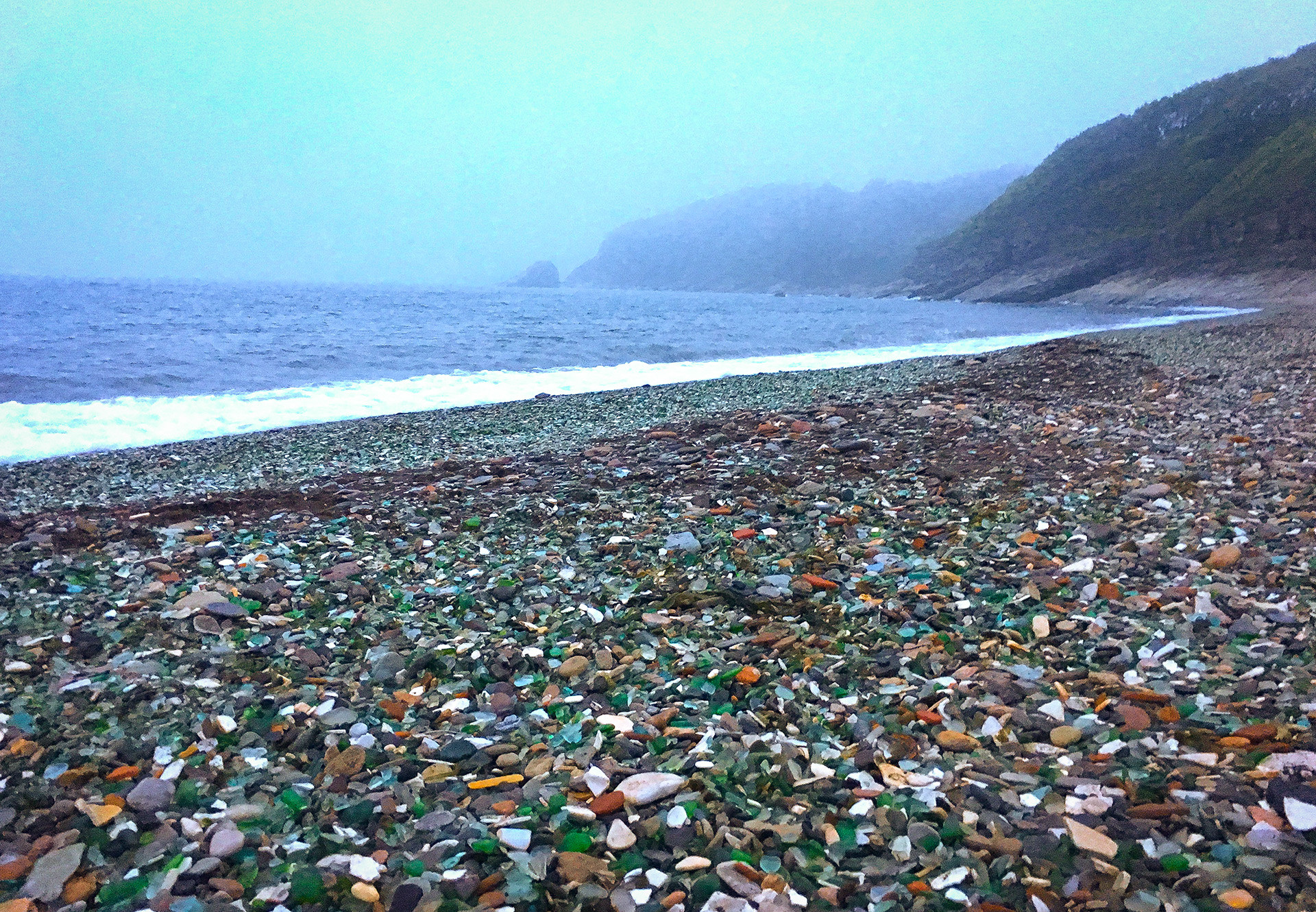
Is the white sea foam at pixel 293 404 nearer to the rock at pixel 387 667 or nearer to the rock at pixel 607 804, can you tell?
the rock at pixel 387 667

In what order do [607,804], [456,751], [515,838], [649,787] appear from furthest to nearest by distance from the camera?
[456,751]
[649,787]
[607,804]
[515,838]

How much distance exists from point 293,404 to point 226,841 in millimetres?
20023

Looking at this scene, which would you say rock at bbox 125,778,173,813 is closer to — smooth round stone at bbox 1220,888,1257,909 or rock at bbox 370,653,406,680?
rock at bbox 370,653,406,680

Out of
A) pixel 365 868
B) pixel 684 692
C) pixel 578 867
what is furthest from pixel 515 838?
pixel 684 692

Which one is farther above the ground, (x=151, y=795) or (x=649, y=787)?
(x=151, y=795)

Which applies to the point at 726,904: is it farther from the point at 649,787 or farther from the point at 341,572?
the point at 341,572

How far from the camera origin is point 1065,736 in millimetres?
3945

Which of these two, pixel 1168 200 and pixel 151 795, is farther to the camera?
pixel 1168 200

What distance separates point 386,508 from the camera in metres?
9.08

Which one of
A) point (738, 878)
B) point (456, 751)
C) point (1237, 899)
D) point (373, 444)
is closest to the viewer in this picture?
point (1237, 899)

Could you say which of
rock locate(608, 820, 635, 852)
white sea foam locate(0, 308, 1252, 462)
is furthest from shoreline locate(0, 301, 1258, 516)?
rock locate(608, 820, 635, 852)

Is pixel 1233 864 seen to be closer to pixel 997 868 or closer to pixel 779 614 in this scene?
pixel 997 868

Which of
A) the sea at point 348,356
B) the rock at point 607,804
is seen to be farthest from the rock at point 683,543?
the sea at point 348,356

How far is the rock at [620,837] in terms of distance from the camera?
10.9ft
